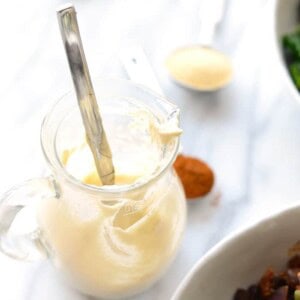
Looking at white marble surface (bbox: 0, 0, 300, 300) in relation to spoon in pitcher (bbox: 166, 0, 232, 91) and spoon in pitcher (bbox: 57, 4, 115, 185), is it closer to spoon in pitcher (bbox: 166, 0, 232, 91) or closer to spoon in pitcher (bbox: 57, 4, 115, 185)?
spoon in pitcher (bbox: 166, 0, 232, 91)

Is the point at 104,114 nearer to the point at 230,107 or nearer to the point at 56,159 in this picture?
the point at 56,159

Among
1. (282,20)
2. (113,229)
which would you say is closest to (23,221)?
(113,229)

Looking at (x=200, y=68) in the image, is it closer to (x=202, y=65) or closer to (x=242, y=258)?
(x=202, y=65)

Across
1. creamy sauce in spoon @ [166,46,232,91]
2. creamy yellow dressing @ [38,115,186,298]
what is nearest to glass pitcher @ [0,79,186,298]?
creamy yellow dressing @ [38,115,186,298]

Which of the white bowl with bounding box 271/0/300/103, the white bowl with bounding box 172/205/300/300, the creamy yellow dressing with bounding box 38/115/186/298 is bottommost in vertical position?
the white bowl with bounding box 172/205/300/300

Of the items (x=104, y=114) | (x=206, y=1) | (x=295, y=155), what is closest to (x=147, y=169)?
(x=104, y=114)

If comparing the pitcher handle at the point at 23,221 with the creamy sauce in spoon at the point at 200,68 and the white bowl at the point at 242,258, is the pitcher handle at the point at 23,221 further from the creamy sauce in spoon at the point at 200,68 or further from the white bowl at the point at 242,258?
the creamy sauce in spoon at the point at 200,68
